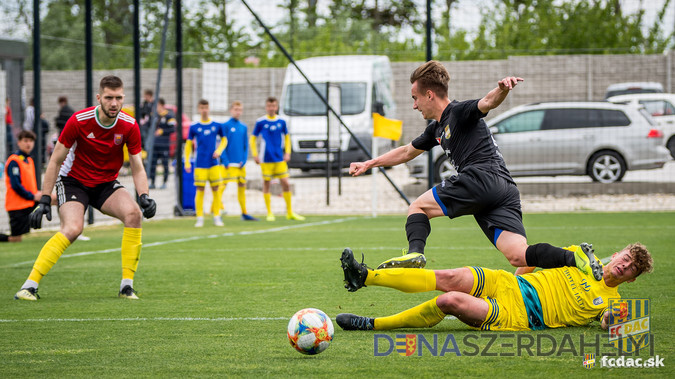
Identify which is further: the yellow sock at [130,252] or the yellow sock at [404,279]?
the yellow sock at [130,252]

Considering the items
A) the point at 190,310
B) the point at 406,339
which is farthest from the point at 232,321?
the point at 406,339

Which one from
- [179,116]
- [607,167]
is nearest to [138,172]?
[179,116]

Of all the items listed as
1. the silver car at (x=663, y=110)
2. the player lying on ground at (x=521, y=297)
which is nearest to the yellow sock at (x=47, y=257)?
the player lying on ground at (x=521, y=297)

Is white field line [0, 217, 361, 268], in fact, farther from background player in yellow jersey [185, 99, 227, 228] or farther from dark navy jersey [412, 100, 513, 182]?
dark navy jersey [412, 100, 513, 182]

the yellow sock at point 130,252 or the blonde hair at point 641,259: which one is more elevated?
the blonde hair at point 641,259

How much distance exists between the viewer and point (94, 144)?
7.58 meters

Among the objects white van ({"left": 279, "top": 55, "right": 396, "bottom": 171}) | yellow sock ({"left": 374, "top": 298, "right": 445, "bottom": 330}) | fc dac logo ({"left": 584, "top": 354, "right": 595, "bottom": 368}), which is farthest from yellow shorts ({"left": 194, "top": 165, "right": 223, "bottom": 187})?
fc dac logo ({"left": 584, "top": 354, "right": 595, "bottom": 368})

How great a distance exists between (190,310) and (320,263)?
120 inches

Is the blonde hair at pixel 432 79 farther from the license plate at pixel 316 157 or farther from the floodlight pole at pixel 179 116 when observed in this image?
the license plate at pixel 316 157

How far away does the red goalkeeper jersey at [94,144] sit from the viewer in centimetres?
752

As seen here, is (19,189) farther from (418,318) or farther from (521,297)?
(521,297)

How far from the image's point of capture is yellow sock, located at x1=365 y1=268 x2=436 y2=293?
529 centimetres

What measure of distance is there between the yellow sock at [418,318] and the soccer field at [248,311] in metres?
0.07

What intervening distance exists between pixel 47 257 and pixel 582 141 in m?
13.4
